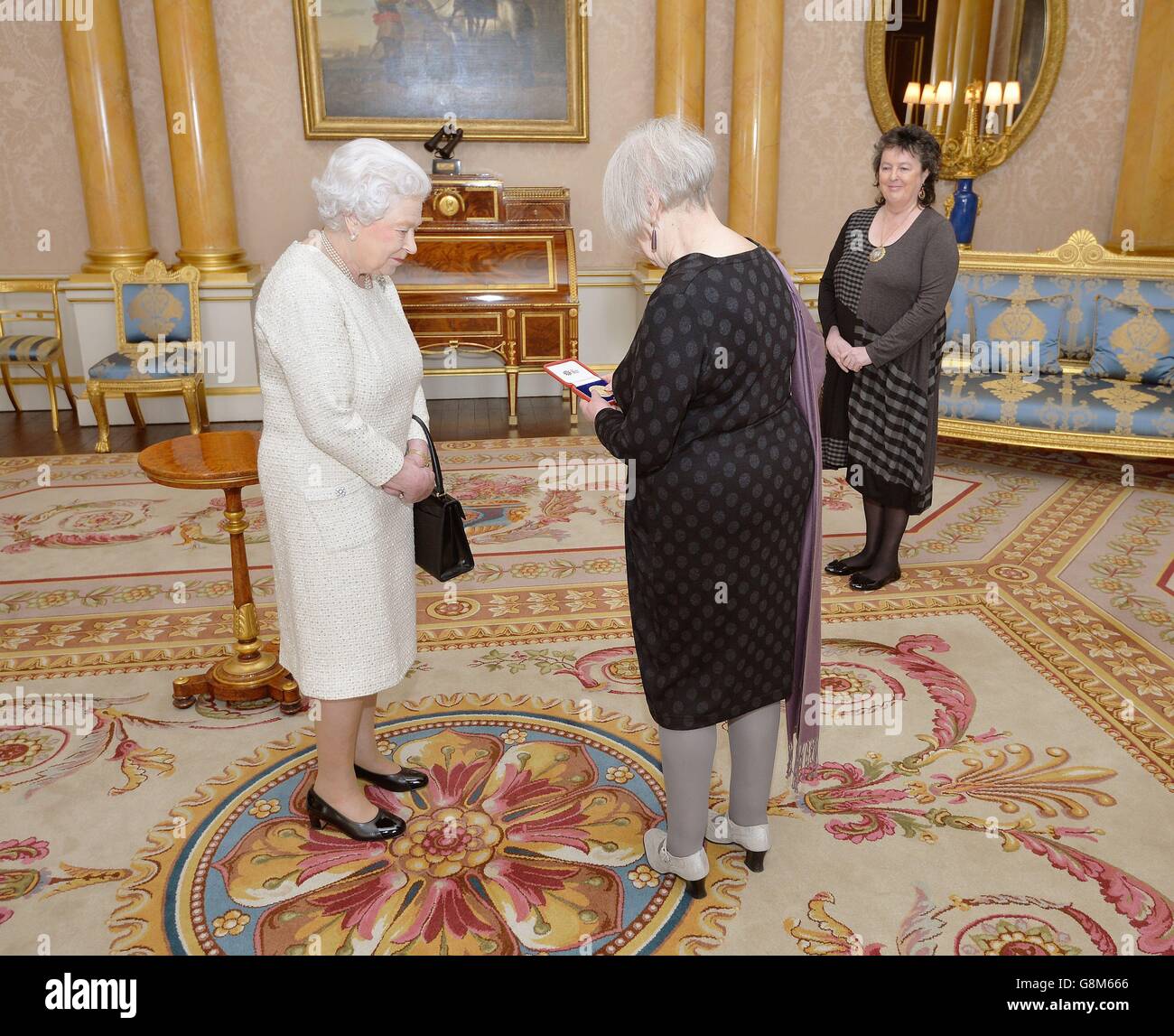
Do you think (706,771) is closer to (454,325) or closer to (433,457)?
(433,457)

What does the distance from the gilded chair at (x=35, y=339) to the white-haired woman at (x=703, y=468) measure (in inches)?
246

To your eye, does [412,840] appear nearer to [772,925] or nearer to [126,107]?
[772,925]

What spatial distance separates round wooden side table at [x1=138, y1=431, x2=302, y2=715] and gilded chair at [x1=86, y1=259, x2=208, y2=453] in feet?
11.5

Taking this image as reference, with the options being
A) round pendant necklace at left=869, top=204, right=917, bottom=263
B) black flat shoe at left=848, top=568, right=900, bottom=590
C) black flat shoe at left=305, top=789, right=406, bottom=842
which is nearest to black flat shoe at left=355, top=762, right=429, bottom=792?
black flat shoe at left=305, top=789, right=406, bottom=842

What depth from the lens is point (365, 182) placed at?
2139 mm

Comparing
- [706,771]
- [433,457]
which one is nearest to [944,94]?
[433,457]

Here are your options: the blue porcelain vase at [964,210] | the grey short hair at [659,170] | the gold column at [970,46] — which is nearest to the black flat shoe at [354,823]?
the grey short hair at [659,170]

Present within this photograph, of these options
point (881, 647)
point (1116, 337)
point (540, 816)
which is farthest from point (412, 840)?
point (1116, 337)

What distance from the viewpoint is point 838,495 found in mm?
5605

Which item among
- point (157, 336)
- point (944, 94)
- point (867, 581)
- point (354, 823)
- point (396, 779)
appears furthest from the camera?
point (944, 94)

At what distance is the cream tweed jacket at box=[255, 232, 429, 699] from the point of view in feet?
7.13

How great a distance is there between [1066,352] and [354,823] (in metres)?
5.41

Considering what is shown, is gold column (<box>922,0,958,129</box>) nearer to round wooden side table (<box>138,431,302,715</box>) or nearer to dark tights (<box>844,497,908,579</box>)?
dark tights (<box>844,497,908,579</box>)
